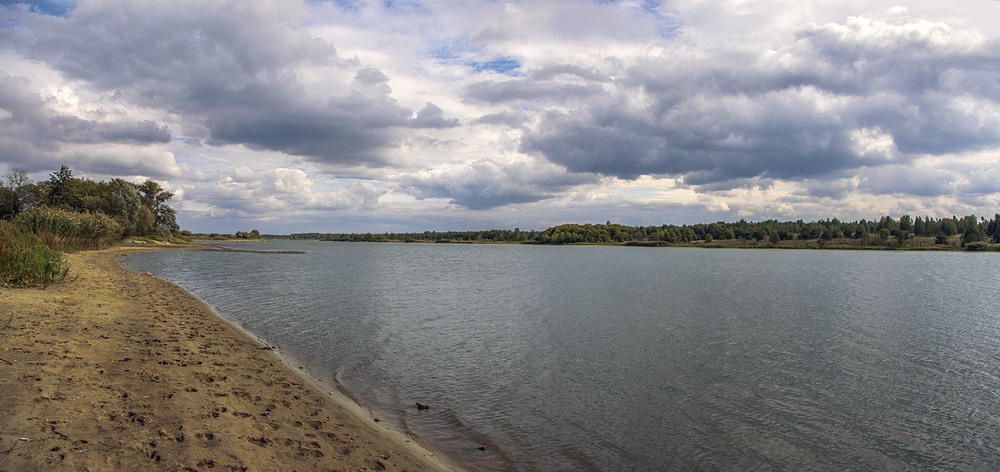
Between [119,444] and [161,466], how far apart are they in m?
0.90

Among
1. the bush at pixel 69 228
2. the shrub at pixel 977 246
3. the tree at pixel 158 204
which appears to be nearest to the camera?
the bush at pixel 69 228

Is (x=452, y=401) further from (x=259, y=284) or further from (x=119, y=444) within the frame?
(x=259, y=284)

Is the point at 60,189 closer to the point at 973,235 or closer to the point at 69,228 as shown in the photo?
the point at 69,228

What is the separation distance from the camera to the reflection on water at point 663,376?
31.6 ft

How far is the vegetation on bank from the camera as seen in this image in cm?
1878

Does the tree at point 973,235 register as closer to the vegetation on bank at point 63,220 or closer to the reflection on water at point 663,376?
the reflection on water at point 663,376

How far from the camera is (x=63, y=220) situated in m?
48.1

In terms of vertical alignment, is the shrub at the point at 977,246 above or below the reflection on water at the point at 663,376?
above

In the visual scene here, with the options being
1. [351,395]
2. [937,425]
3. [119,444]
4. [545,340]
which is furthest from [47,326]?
[937,425]

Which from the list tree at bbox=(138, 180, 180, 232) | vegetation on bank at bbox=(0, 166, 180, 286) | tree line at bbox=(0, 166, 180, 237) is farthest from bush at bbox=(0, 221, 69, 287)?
tree at bbox=(138, 180, 180, 232)

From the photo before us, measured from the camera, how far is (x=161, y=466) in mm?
5895

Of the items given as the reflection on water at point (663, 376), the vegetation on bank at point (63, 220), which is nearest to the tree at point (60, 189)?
the vegetation on bank at point (63, 220)

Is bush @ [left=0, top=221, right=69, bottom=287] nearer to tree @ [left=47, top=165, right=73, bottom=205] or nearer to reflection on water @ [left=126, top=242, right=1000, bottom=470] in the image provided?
reflection on water @ [left=126, top=242, right=1000, bottom=470]

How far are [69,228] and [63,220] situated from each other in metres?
2.12
